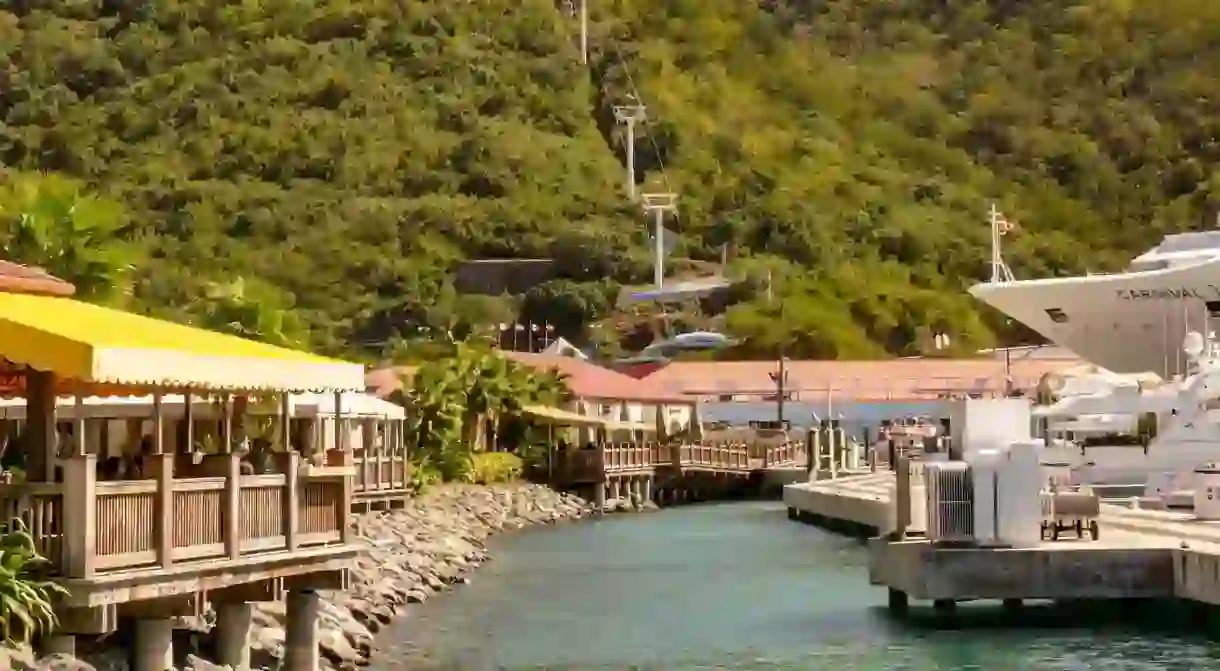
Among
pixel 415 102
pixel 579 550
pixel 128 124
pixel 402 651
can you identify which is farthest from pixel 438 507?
pixel 415 102

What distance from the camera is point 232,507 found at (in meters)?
19.9

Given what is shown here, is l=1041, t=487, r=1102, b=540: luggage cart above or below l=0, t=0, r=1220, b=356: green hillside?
below

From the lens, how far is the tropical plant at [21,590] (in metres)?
17.2

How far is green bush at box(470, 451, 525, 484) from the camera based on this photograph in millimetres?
69750

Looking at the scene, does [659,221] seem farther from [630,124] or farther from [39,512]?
[39,512]

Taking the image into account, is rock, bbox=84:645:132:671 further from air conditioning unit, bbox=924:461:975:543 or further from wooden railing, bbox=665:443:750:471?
wooden railing, bbox=665:443:750:471

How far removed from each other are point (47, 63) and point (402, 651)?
426 ft

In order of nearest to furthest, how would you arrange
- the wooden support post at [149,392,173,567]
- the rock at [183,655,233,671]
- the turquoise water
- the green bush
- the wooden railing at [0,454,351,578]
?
the wooden railing at [0,454,351,578] < the wooden support post at [149,392,173,567] < the rock at [183,655,233,671] < the turquoise water < the green bush

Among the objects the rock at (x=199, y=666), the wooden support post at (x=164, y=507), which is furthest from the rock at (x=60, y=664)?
the rock at (x=199, y=666)

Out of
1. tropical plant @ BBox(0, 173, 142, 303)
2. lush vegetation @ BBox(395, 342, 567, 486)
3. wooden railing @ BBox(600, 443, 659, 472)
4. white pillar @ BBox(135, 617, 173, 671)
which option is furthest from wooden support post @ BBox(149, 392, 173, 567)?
wooden railing @ BBox(600, 443, 659, 472)

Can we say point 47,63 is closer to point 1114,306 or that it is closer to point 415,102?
point 415,102

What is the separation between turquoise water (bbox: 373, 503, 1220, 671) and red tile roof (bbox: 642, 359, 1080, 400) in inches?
2191

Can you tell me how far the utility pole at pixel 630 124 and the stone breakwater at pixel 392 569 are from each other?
84.8 m

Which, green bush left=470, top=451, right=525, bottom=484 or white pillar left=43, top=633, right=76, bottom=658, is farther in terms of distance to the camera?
green bush left=470, top=451, right=525, bottom=484
